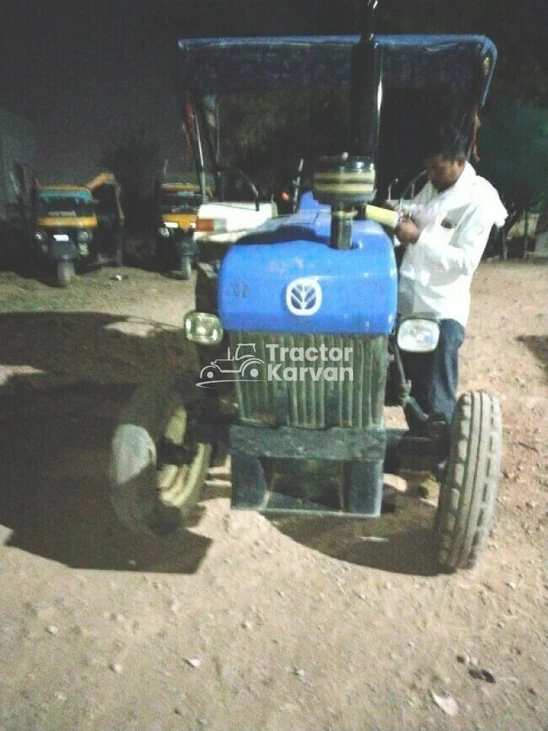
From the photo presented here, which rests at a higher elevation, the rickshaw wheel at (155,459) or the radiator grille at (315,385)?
the radiator grille at (315,385)

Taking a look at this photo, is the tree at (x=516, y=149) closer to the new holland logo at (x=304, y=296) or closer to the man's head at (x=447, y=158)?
the man's head at (x=447, y=158)

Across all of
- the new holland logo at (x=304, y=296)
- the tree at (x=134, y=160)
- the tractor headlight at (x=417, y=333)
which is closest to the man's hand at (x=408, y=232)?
the tractor headlight at (x=417, y=333)

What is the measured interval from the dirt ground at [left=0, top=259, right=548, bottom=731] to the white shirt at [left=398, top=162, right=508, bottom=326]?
1.26 m

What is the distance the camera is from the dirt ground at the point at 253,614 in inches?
98.6

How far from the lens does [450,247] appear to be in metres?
3.54

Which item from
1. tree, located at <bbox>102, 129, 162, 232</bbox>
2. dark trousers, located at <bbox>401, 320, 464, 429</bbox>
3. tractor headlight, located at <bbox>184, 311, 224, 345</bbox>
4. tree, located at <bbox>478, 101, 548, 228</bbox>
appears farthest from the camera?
tree, located at <bbox>102, 129, 162, 232</bbox>

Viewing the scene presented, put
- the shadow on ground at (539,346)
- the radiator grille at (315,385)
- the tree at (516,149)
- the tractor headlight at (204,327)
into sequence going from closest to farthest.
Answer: the radiator grille at (315,385) < the tractor headlight at (204,327) < the shadow on ground at (539,346) < the tree at (516,149)

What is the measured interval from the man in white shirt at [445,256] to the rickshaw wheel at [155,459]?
1264 millimetres

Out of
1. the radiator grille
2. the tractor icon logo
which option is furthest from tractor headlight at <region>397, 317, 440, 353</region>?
the tractor icon logo

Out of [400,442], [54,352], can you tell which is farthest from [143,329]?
[400,442]

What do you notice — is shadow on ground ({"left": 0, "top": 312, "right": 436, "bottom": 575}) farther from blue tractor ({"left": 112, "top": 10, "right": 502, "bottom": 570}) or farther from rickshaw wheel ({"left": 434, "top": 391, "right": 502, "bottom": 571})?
rickshaw wheel ({"left": 434, "top": 391, "right": 502, "bottom": 571})

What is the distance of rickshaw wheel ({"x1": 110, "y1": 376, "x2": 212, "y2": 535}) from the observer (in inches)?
123

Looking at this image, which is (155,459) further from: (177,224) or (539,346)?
(177,224)

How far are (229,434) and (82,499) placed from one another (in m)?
1.37
